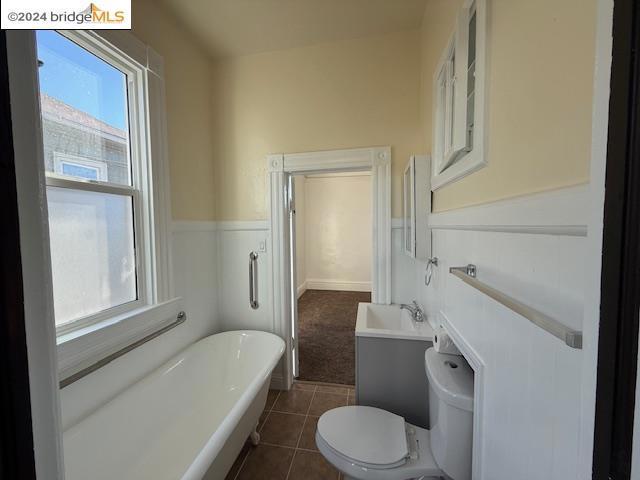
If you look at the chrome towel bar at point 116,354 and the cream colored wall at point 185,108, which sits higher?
the cream colored wall at point 185,108

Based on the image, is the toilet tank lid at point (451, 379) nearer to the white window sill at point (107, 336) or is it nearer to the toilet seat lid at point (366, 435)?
the toilet seat lid at point (366, 435)

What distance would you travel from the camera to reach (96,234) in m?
1.41

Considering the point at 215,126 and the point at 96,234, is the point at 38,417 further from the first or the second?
the point at 215,126

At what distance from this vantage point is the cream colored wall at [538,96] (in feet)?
1.56

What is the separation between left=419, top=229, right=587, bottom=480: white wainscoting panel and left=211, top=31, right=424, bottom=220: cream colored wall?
1.36 m

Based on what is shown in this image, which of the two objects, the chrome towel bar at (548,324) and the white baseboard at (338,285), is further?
the white baseboard at (338,285)

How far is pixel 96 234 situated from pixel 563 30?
6.39 ft

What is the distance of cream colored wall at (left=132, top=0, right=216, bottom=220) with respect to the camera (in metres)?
1.69

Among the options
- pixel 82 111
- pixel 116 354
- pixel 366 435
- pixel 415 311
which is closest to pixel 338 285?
pixel 415 311

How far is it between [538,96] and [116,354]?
193 cm

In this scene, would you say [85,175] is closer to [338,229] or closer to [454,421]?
[454,421]

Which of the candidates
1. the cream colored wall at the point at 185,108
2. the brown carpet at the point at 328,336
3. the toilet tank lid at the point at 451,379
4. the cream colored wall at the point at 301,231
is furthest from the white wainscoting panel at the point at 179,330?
the cream colored wall at the point at 301,231

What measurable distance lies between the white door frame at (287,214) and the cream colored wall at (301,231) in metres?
2.56

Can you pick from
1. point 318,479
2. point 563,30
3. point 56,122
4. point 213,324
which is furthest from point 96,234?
point 563,30
